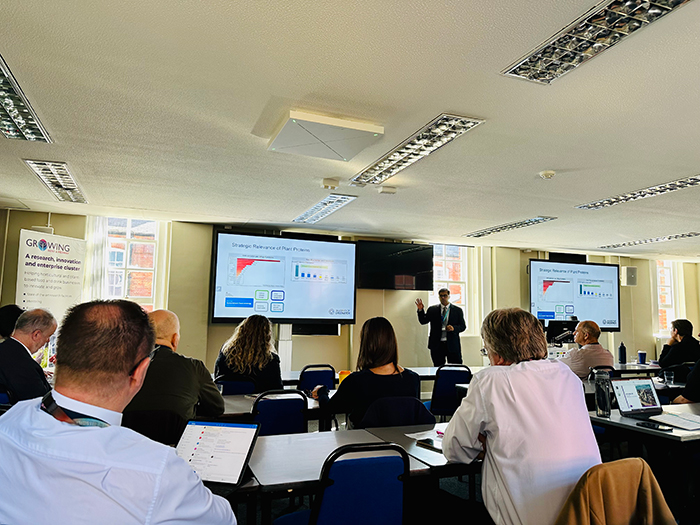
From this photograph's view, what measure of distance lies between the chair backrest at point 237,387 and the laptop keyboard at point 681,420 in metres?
2.96

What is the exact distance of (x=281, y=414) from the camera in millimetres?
3318

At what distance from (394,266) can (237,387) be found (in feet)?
15.6

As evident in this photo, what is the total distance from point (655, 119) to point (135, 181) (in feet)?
15.2

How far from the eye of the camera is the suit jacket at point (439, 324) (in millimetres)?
8297

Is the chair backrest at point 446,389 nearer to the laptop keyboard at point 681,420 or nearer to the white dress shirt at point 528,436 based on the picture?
the laptop keyboard at point 681,420

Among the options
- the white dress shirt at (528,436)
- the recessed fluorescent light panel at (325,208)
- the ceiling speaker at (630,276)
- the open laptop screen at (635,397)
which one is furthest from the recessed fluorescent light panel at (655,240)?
the white dress shirt at (528,436)

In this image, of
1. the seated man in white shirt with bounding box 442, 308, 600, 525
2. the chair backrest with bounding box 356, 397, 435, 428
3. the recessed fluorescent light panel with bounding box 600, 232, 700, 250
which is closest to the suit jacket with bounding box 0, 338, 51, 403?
the chair backrest with bounding box 356, 397, 435, 428

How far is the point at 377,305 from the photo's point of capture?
850 cm

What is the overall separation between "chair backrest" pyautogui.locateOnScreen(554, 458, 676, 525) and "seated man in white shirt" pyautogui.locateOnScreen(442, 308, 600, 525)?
0.17 m

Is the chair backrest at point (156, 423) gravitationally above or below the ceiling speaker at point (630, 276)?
below

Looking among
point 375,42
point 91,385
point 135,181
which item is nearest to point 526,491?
point 91,385

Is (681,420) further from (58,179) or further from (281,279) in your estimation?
(58,179)

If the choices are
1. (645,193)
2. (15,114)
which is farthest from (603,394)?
(15,114)

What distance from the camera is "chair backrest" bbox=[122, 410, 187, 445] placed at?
94.0 inches
